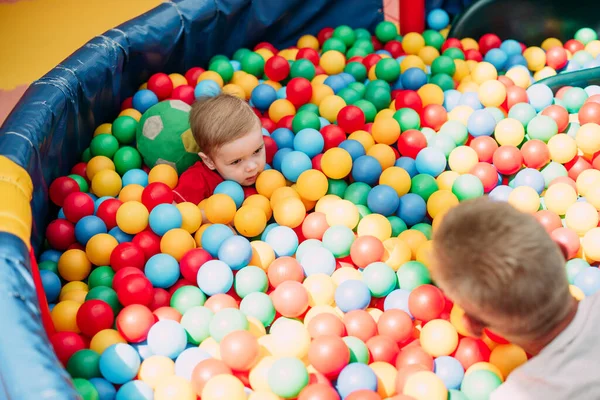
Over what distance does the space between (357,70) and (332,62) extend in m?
0.10

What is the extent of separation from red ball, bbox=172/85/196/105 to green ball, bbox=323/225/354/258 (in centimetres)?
73

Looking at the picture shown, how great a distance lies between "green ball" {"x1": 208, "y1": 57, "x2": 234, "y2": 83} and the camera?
213 cm

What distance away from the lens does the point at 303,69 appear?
215 cm

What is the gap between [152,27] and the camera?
78.7 inches

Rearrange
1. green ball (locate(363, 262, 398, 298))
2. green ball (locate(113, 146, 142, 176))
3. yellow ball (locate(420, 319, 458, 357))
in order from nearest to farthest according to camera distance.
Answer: yellow ball (locate(420, 319, 458, 357))
green ball (locate(363, 262, 398, 298))
green ball (locate(113, 146, 142, 176))

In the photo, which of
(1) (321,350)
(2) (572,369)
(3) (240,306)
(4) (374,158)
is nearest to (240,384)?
(1) (321,350)

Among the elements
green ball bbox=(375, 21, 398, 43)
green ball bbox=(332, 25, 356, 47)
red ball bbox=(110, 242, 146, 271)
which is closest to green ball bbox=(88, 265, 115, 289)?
red ball bbox=(110, 242, 146, 271)

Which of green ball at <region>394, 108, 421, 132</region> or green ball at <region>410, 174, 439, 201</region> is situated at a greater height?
green ball at <region>394, 108, 421, 132</region>

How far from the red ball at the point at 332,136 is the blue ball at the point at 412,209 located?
29 cm

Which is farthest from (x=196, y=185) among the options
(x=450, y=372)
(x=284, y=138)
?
(x=450, y=372)

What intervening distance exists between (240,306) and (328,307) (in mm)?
196

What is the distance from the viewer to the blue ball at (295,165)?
1.75 meters

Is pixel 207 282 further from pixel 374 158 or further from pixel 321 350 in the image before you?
pixel 374 158

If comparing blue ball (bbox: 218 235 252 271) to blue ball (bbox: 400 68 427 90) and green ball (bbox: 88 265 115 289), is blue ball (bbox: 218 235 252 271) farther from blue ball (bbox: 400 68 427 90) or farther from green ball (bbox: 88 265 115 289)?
blue ball (bbox: 400 68 427 90)
